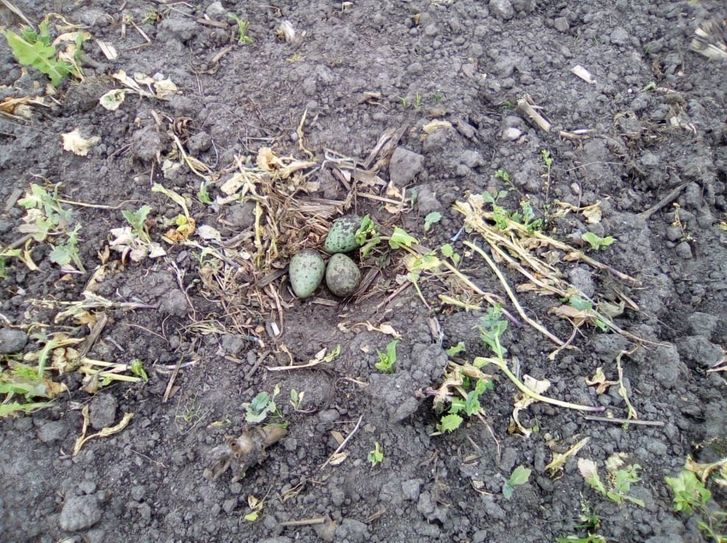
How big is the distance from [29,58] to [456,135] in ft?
8.41

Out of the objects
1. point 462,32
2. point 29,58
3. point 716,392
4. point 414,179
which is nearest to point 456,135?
point 414,179

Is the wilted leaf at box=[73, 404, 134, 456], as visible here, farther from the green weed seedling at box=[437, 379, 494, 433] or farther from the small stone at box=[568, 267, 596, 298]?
the small stone at box=[568, 267, 596, 298]

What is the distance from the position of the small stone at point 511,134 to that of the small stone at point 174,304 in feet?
6.83

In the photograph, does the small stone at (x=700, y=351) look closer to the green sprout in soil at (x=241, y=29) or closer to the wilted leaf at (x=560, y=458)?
the wilted leaf at (x=560, y=458)

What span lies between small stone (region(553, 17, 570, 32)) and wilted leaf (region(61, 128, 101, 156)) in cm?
317

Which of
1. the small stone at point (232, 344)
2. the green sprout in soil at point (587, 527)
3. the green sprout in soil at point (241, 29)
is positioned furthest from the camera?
the green sprout in soil at point (241, 29)

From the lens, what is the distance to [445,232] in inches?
118

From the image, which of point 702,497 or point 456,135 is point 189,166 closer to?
point 456,135

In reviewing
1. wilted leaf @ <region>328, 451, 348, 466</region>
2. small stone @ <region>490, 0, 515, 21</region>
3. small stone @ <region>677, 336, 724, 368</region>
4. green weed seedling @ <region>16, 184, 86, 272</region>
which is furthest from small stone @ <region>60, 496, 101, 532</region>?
small stone @ <region>490, 0, 515, 21</region>

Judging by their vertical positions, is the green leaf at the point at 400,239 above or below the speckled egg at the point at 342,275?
above

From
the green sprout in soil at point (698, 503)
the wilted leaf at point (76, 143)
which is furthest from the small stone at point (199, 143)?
the green sprout in soil at point (698, 503)

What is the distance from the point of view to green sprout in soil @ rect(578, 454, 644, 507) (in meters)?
2.22

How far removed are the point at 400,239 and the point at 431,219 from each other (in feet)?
0.69

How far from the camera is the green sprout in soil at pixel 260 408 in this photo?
8.19 feet
